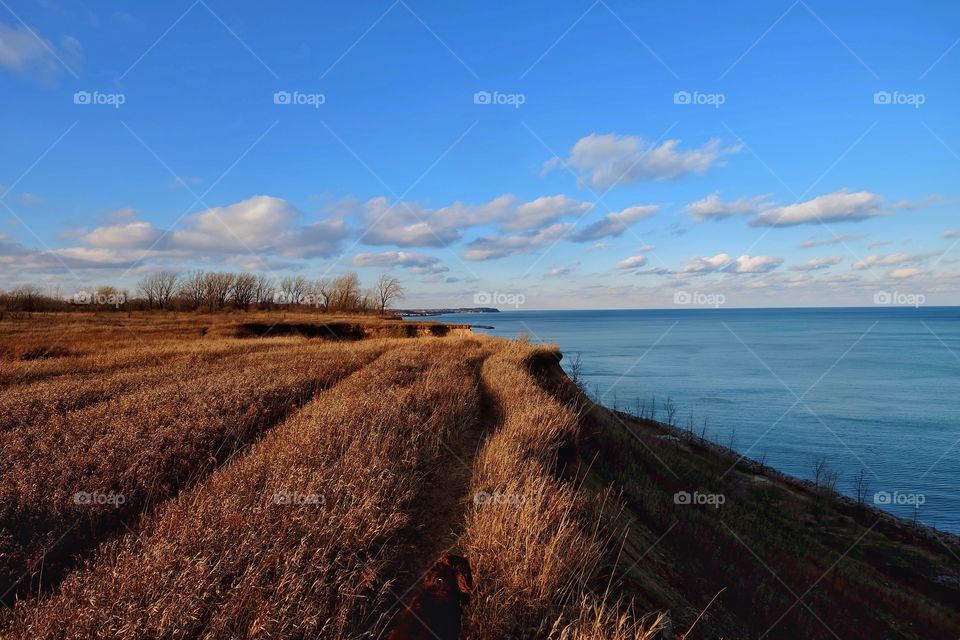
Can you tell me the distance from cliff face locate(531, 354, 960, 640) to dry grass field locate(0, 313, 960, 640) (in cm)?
9

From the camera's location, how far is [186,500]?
538cm

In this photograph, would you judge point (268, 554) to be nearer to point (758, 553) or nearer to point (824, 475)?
point (758, 553)

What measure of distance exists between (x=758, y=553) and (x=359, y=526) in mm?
12758

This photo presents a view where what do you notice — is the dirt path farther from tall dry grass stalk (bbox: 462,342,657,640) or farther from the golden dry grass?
tall dry grass stalk (bbox: 462,342,657,640)

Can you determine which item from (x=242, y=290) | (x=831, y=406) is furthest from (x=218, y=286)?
(x=831, y=406)

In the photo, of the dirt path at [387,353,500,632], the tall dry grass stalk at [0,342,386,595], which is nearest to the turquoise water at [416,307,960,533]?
the dirt path at [387,353,500,632]

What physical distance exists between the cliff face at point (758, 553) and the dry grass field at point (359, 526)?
3.5 inches

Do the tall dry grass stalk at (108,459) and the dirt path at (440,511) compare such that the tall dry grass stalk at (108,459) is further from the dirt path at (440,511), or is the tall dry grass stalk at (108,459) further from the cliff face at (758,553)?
the cliff face at (758,553)

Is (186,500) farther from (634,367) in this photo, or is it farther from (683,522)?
(634,367)

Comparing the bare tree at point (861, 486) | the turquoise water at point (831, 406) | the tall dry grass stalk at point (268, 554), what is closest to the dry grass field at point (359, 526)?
the tall dry grass stalk at point (268, 554)

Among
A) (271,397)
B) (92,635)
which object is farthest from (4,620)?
(271,397)

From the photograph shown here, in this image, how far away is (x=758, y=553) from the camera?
1304cm

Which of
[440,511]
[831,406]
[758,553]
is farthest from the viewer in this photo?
[831,406]

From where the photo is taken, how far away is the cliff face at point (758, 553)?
27.1ft
